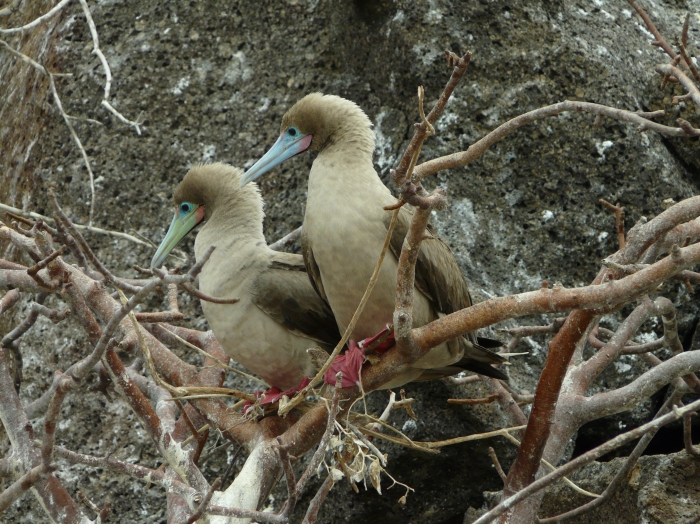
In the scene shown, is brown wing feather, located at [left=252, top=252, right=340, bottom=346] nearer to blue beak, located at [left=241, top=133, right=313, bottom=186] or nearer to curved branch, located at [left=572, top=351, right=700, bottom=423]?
blue beak, located at [left=241, top=133, right=313, bottom=186]

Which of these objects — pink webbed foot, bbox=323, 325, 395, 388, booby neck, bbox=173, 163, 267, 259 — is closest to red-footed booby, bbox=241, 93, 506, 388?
pink webbed foot, bbox=323, 325, 395, 388

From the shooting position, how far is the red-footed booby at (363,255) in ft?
11.3

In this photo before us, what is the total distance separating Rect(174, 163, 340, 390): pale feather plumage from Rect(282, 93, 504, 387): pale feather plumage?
20cm

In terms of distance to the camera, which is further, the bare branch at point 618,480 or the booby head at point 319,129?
the booby head at point 319,129

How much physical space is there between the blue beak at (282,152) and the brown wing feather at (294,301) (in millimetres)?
419

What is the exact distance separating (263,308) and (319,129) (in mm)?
870

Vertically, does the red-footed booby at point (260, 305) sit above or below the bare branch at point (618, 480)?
above

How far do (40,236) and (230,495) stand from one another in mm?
1072

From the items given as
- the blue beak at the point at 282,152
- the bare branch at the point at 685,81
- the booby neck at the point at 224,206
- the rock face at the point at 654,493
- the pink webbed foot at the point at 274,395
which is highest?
the bare branch at the point at 685,81

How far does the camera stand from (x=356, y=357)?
324 centimetres

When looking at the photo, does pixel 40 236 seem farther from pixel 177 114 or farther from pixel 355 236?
pixel 177 114

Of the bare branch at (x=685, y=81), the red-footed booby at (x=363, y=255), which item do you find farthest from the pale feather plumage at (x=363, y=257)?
the bare branch at (x=685, y=81)

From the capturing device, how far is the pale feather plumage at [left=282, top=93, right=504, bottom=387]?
345cm

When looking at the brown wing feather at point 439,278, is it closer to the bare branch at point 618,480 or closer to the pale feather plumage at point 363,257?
the pale feather plumage at point 363,257
